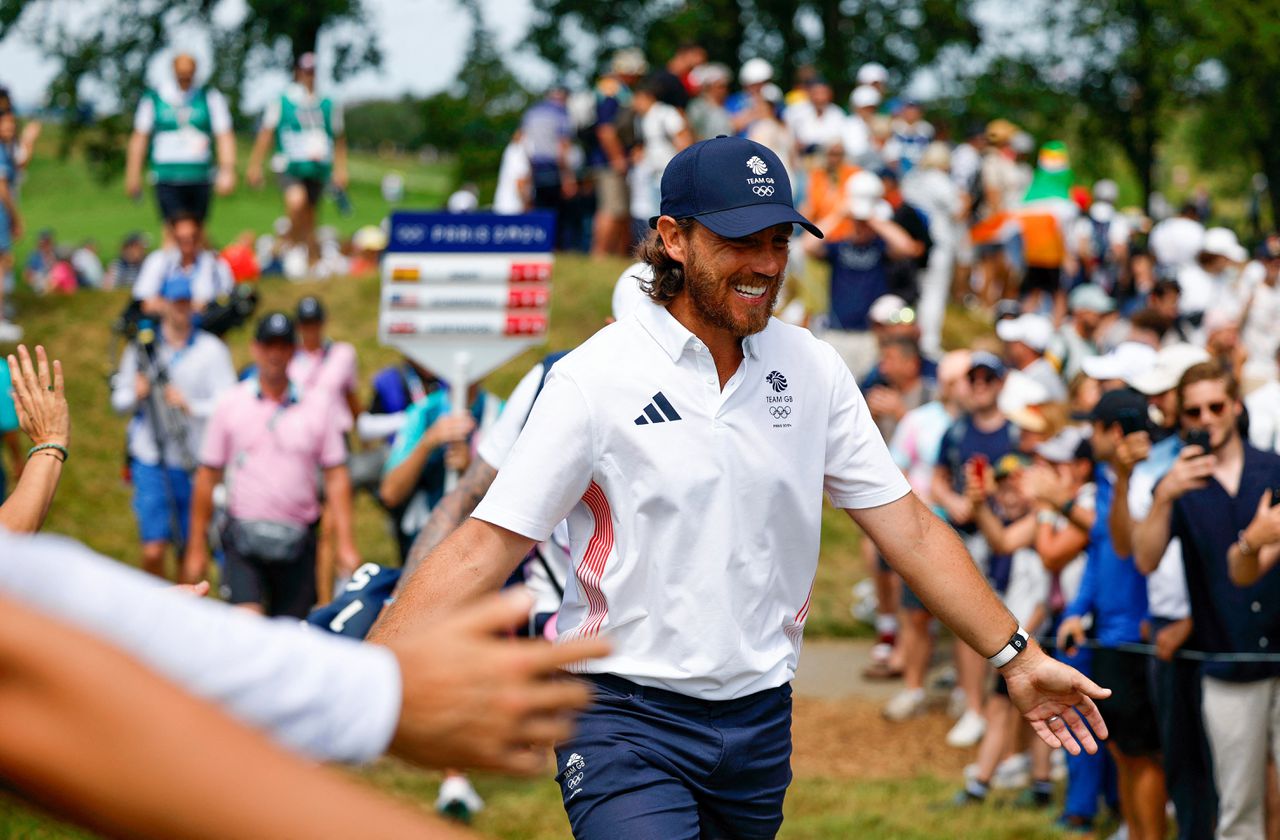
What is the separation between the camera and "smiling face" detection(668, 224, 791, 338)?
13.3 feet

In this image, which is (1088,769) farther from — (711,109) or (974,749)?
(711,109)

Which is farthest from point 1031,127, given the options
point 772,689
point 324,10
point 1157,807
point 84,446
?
point 772,689

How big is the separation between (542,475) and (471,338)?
4.44m

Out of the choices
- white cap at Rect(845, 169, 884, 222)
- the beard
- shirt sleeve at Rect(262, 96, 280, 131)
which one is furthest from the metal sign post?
shirt sleeve at Rect(262, 96, 280, 131)

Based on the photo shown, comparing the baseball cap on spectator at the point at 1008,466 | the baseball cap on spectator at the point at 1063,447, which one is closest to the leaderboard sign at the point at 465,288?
the baseball cap on spectator at the point at 1008,466

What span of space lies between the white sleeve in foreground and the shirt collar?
8.93 ft

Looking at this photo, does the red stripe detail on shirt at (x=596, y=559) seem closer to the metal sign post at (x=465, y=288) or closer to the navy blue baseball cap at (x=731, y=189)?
the navy blue baseball cap at (x=731, y=189)

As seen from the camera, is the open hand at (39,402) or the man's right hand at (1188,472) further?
the man's right hand at (1188,472)

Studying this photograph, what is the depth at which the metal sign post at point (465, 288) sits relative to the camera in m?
8.17

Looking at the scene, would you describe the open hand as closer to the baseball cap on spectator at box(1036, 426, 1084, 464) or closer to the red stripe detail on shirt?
the red stripe detail on shirt

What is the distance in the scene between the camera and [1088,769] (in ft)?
24.6

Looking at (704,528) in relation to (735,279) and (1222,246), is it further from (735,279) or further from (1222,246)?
(1222,246)

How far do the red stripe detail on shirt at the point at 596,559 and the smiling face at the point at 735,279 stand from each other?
1.77 feet

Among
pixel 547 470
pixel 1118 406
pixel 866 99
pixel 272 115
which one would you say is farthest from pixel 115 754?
pixel 866 99
